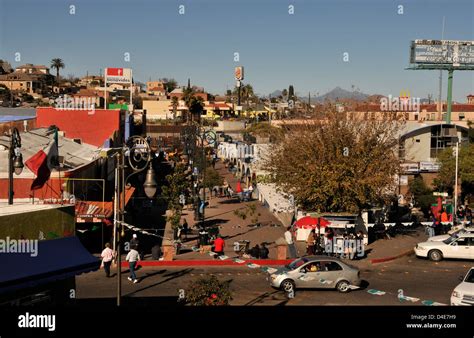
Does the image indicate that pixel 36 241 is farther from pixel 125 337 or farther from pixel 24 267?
pixel 125 337

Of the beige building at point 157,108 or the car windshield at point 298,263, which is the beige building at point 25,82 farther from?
the car windshield at point 298,263

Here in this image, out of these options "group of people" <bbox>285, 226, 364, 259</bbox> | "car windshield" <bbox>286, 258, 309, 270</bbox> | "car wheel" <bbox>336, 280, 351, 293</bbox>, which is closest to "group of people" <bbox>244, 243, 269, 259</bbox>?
"group of people" <bbox>285, 226, 364, 259</bbox>

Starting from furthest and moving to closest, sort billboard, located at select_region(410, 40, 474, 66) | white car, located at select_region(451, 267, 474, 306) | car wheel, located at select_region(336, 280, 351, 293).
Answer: billboard, located at select_region(410, 40, 474, 66)
car wheel, located at select_region(336, 280, 351, 293)
white car, located at select_region(451, 267, 474, 306)

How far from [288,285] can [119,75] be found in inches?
2037

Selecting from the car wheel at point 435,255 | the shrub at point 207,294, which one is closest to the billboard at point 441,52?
the car wheel at point 435,255

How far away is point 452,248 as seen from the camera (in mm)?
24812

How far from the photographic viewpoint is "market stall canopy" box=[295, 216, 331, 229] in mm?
27531

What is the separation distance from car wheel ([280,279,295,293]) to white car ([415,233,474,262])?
25.9 feet

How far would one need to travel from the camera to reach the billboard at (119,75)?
220ft

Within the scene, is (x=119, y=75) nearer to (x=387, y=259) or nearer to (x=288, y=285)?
(x=387, y=259)

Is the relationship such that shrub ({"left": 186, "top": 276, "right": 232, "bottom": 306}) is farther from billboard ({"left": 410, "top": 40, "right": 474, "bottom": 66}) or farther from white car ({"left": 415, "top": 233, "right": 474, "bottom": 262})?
billboard ({"left": 410, "top": 40, "right": 474, "bottom": 66})

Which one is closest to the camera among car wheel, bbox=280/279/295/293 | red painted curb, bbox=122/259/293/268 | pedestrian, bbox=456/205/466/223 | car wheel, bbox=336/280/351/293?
car wheel, bbox=280/279/295/293

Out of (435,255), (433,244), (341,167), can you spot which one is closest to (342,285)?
(435,255)

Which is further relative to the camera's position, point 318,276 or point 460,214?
point 460,214
